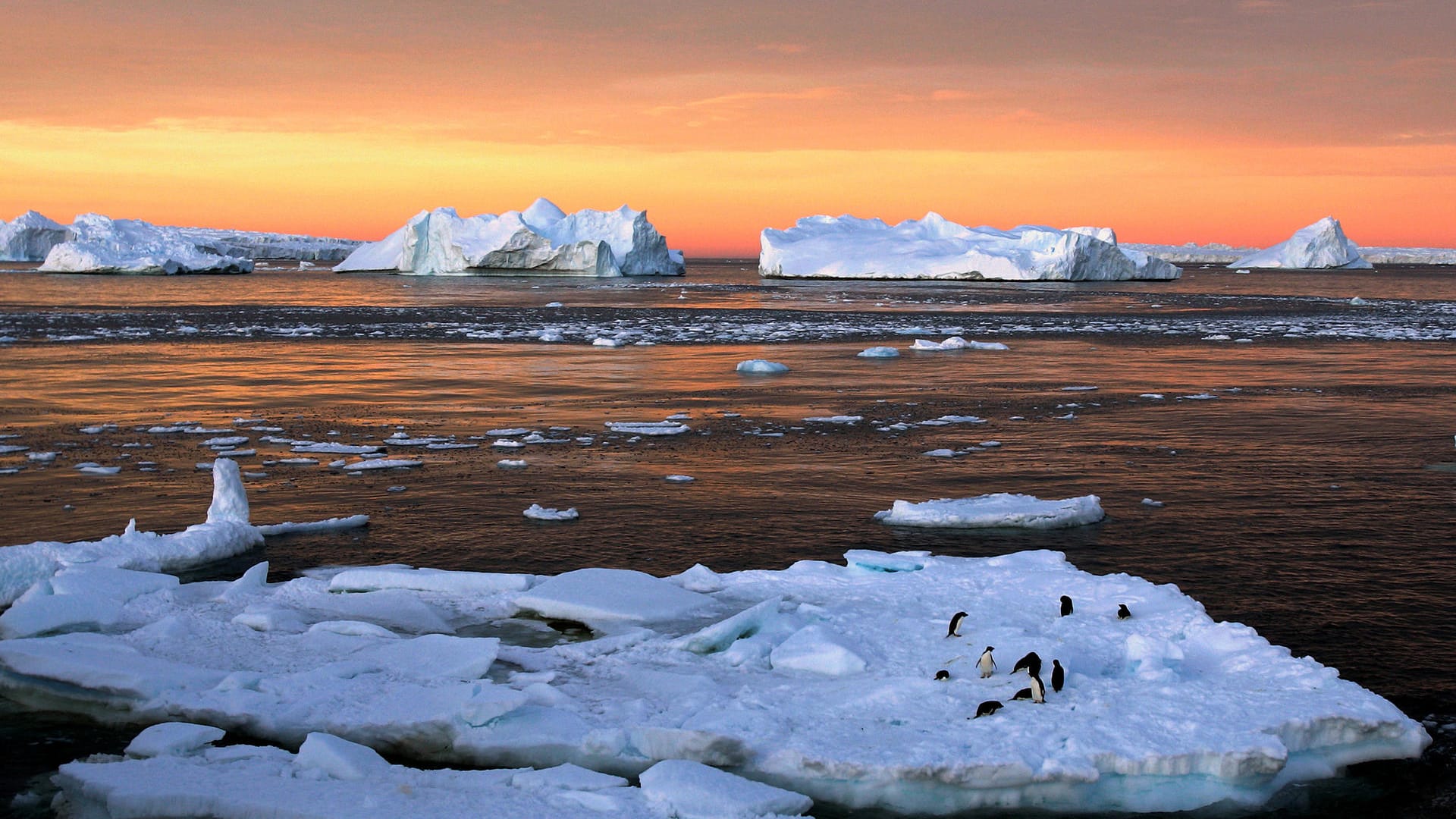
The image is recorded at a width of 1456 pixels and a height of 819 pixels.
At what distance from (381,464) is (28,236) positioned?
Result: 3567 inches

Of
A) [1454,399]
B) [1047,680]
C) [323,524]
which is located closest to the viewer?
[1047,680]

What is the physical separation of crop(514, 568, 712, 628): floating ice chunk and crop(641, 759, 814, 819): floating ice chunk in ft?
6.80

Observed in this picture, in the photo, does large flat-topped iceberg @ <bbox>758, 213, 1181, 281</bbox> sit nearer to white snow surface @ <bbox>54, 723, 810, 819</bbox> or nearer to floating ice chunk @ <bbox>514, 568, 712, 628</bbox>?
floating ice chunk @ <bbox>514, 568, 712, 628</bbox>

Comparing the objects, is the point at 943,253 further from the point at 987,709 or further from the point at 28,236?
the point at 28,236

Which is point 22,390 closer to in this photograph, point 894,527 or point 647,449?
point 647,449

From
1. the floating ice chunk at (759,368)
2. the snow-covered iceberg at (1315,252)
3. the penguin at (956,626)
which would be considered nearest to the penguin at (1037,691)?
the penguin at (956,626)

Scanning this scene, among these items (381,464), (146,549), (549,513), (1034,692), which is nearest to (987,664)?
(1034,692)

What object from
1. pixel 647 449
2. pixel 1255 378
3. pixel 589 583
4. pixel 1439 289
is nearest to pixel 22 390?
pixel 647 449

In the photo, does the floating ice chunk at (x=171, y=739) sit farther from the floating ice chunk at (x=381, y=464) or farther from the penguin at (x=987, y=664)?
the floating ice chunk at (x=381, y=464)

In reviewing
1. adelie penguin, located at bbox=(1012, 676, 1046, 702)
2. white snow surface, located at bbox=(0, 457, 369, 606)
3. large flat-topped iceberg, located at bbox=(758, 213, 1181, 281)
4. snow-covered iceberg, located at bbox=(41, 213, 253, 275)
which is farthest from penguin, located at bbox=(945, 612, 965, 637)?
snow-covered iceberg, located at bbox=(41, 213, 253, 275)

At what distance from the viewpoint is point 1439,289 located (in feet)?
219

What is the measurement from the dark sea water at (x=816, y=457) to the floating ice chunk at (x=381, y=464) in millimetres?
284

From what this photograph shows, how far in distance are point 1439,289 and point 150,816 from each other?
75.2 metres

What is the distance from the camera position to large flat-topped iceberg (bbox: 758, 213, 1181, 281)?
65812 millimetres
